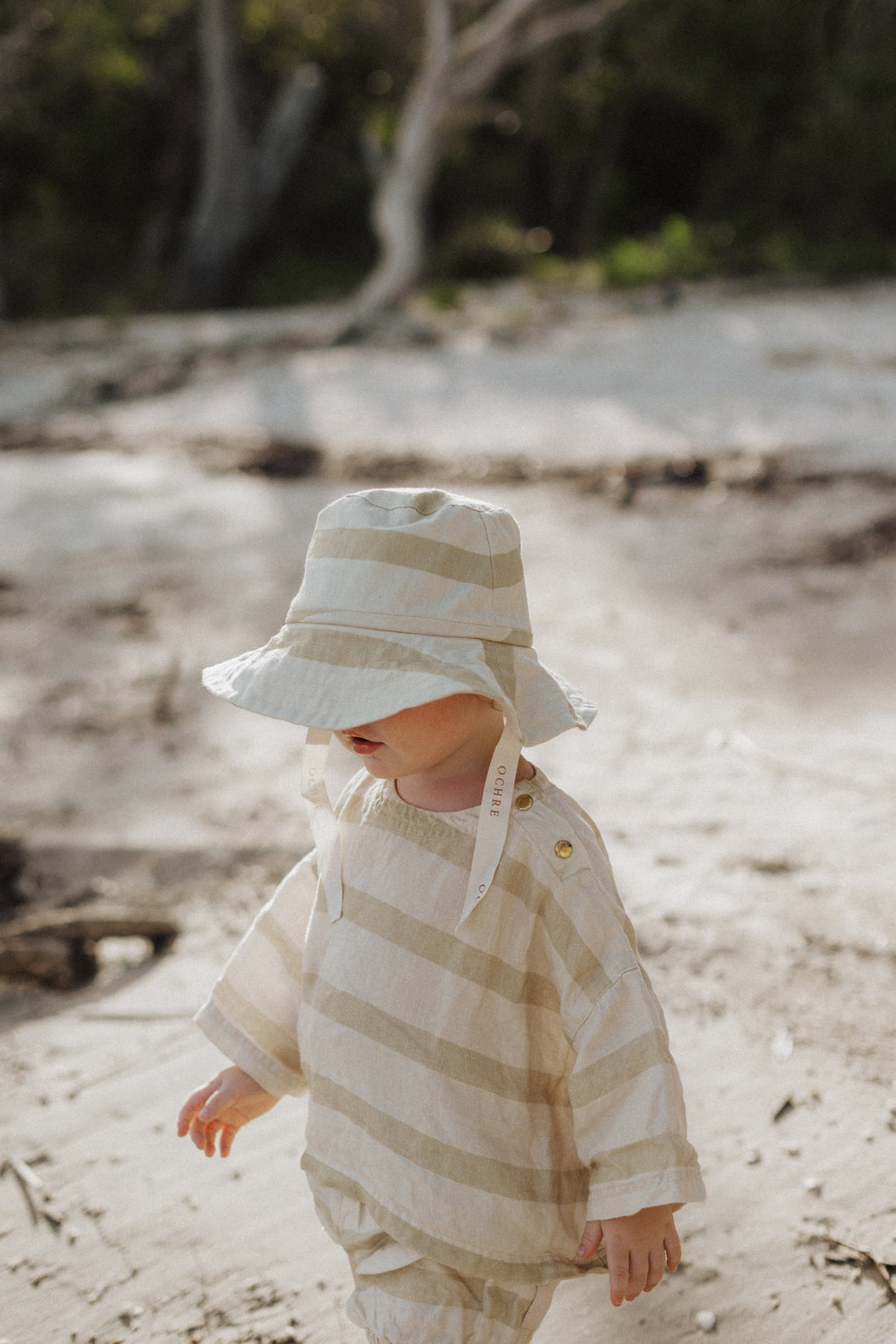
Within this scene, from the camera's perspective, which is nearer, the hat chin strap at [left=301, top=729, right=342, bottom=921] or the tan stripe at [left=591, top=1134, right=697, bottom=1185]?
the tan stripe at [left=591, top=1134, right=697, bottom=1185]

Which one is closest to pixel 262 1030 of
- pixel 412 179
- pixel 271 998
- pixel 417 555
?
pixel 271 998

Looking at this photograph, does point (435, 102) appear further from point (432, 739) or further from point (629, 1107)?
point (629, 1107)

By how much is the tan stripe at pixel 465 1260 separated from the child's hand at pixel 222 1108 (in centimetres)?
22

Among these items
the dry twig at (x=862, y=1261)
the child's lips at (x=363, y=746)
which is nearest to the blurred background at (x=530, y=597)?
the dry twig at (x=862, y=1261)

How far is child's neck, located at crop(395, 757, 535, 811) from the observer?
1173 millimetres

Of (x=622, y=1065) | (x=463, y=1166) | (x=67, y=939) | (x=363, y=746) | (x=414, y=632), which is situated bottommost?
(x=67, y=939)

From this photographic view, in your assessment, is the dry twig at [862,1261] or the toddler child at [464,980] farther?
the dry twig at [862,1261]

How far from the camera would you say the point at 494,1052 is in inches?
44.9

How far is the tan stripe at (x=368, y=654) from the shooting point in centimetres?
105

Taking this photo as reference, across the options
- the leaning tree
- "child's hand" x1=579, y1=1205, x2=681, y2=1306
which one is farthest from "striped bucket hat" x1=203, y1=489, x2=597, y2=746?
the leaning tree

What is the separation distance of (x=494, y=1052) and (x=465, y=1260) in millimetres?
200

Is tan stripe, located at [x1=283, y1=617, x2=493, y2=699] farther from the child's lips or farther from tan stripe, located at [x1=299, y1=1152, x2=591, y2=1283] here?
tan stripe, located at [x1=299, y1=1152, x2=591, y2=1283]

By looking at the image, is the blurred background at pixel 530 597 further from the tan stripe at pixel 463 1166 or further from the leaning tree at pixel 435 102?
the tan stripe at pixel 463 1166

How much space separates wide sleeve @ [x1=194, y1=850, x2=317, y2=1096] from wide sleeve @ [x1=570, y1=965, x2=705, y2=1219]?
385 millimetres
